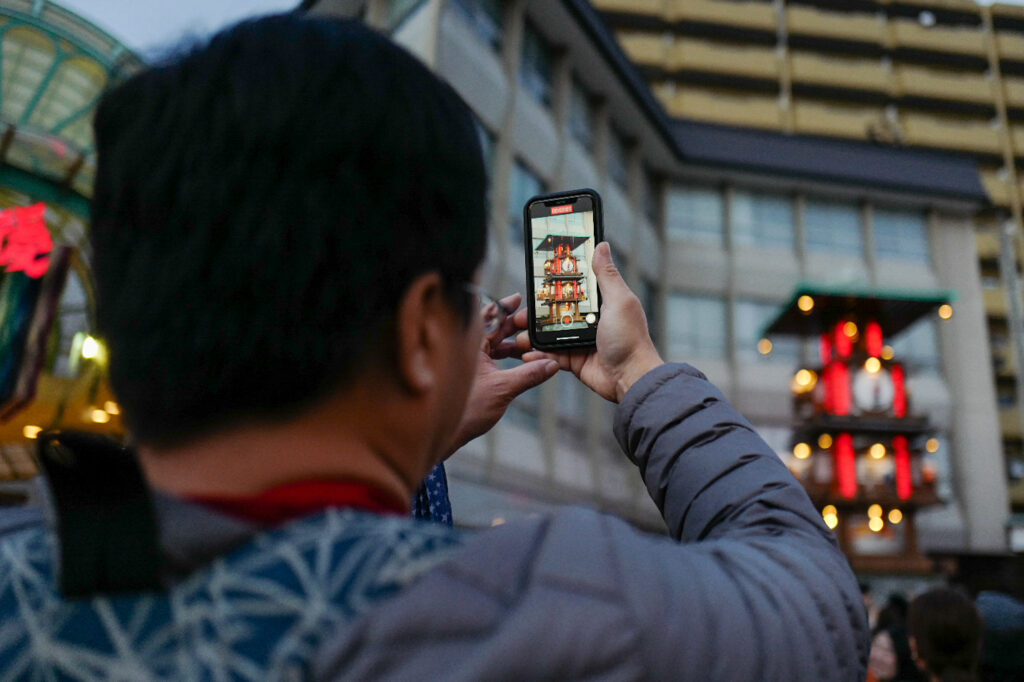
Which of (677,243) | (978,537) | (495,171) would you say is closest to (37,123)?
(495,171)

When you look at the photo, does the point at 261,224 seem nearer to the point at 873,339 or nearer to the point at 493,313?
the point at 493,313

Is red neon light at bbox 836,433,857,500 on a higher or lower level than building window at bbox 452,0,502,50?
lower

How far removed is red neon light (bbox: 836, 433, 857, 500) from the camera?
1712 cm

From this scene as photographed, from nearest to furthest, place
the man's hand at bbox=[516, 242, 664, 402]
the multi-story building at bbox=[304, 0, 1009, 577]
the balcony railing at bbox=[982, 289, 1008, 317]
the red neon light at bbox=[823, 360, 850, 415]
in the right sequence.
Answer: the man's hand at bbox=[516, 242, 664, 402] → the red neon light at bbox=[823, 360, 850, 415] → the multi-story building at bbox=[304, 0, 1009, 577] → the balcony railing at bbox=[982, 289, 1008, 317]

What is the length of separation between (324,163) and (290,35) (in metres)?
0.19

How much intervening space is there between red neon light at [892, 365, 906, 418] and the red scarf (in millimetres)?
19069

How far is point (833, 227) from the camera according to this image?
84.3 ft

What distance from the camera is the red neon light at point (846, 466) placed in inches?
674

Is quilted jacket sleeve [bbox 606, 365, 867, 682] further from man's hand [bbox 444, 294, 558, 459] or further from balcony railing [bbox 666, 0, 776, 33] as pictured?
balcony railing [bbox 666, 0, 776, 33]

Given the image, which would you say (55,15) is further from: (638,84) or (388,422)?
(638,84)

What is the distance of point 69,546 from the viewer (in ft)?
2.26

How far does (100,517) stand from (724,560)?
1.91ft

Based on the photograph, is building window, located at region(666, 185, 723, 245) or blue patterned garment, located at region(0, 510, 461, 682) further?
building window, located at region(666, 185, 723, 245)

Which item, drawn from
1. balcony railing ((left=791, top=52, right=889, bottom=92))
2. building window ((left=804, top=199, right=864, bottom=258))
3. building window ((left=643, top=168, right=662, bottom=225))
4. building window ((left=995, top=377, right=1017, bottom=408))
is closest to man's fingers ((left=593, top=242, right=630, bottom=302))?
building window ((left=643, top=168, right=662, bottom=225))
